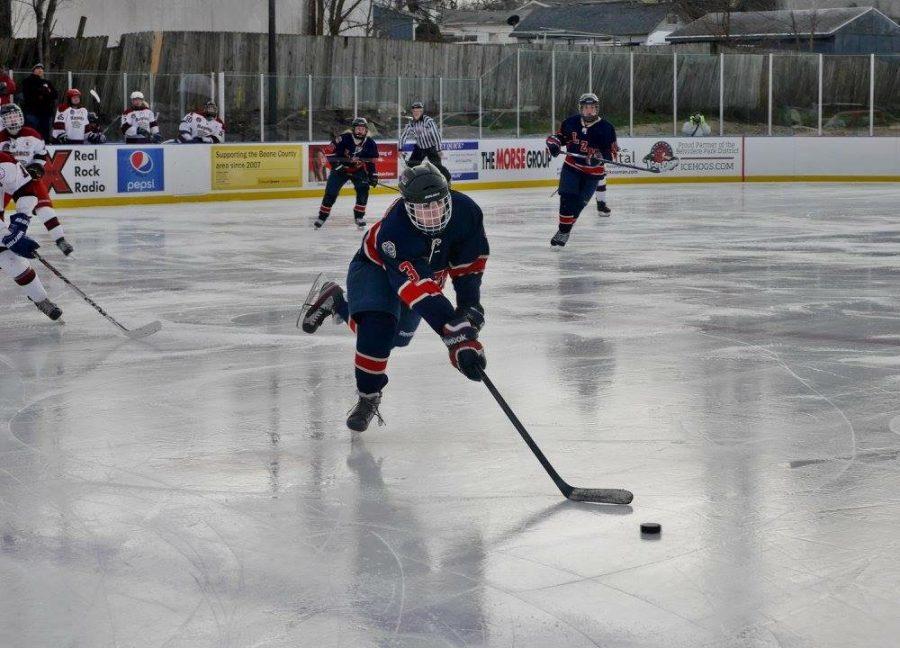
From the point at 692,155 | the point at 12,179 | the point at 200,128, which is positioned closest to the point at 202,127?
the point at 200,128

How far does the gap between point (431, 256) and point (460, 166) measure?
1800 cm

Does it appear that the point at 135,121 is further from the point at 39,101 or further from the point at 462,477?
the point at 462,477

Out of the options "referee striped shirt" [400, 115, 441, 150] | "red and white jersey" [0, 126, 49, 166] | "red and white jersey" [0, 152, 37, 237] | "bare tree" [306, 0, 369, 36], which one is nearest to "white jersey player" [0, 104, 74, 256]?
"red and white jersey" [0, 126, 49, 166]

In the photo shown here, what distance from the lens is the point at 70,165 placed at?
1770 cm

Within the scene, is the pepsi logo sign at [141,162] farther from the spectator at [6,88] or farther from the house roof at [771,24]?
the house roof at [771,24]

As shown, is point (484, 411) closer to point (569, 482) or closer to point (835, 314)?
point (569, 482)

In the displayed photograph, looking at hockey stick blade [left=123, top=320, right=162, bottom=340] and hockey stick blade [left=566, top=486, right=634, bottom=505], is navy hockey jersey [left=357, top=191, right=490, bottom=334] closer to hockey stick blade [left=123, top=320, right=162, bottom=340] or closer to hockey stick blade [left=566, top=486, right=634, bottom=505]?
hockey stick blade [left=566, top=486, right=634, bottom=505]

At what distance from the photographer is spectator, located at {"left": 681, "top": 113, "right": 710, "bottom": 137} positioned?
2495 centimetres

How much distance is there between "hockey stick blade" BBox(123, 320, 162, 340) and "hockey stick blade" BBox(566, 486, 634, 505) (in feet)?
13.0

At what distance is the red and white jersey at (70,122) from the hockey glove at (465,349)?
576 inches

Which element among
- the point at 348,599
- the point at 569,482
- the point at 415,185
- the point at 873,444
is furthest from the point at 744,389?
the point at 348,599

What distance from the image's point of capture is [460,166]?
2256 cm

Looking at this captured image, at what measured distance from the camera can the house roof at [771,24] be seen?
36.5m

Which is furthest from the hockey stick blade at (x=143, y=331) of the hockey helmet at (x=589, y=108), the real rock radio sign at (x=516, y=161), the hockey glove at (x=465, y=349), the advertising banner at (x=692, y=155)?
the advertising banner at (x=692, y=155)
